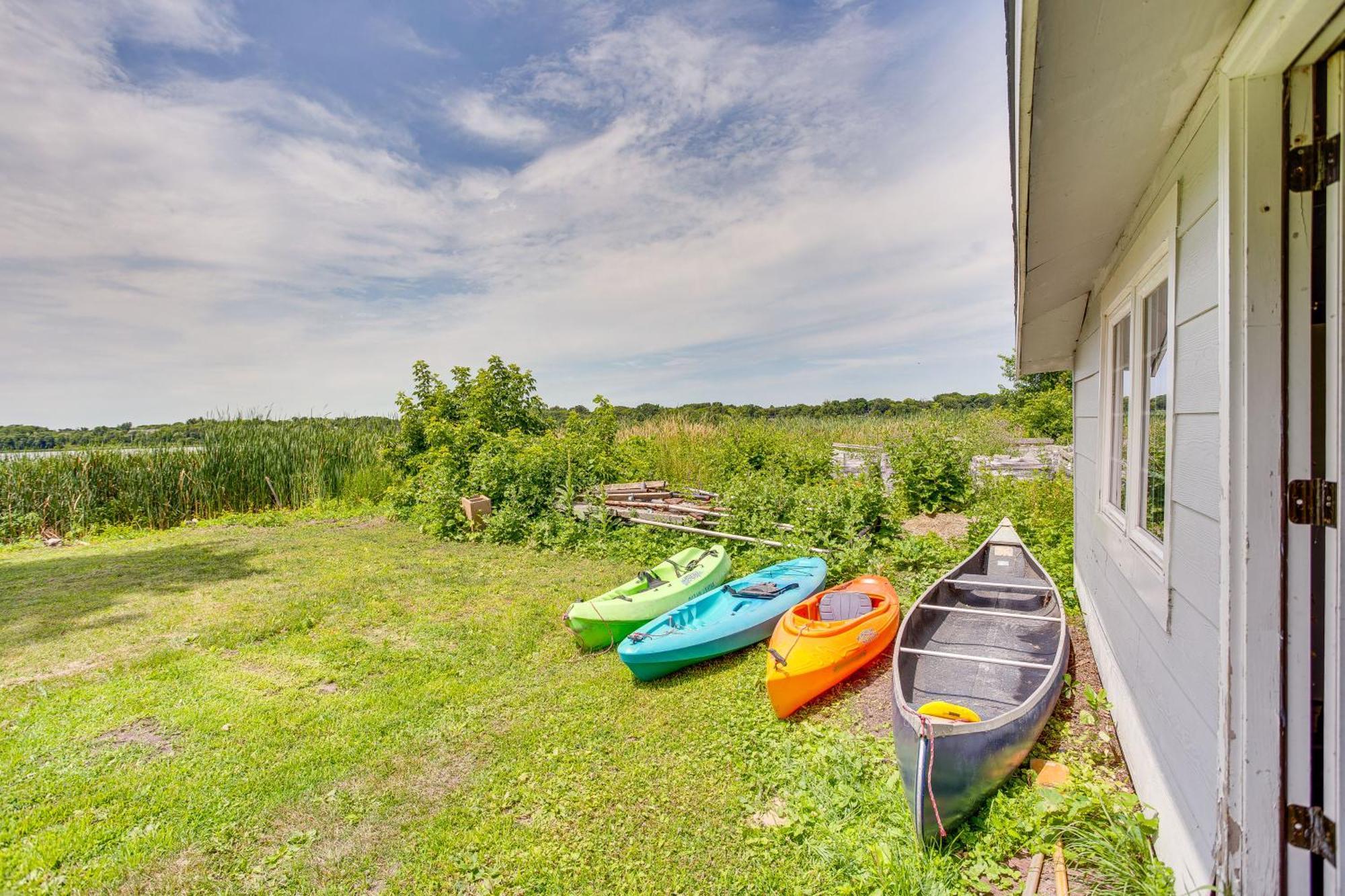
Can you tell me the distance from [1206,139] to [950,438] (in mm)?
9511

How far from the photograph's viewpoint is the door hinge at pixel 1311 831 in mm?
1462

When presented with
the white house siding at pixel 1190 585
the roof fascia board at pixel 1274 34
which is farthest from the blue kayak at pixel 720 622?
the roof fascia board at pixel 1274 34

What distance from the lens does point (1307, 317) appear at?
147cm

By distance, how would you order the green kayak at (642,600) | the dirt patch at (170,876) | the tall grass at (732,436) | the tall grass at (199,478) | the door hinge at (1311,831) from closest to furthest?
the door hinge at (1311,831) < the dirt patch at (170,876) < the green kayak at (642,600) < the tall grass at (199,478) < the tall grass at (732,436)

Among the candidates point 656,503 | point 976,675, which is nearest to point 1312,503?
point 976,675

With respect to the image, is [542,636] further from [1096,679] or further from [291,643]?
[1096,679]

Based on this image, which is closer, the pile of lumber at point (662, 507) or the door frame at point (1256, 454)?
the door frame at point (1256, 454)

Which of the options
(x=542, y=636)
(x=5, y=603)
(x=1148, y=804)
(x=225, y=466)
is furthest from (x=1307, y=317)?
(x=225, y=466)

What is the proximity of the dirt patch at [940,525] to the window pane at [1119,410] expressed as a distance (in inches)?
169

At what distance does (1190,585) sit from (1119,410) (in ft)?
7.27

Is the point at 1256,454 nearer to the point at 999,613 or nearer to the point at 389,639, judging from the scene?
the point at 999,613

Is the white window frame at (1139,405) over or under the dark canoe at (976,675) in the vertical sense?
over

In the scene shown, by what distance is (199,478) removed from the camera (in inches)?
492

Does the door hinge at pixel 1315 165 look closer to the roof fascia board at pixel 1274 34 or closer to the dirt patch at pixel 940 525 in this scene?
the roof fascia board at pixel 1274 34
